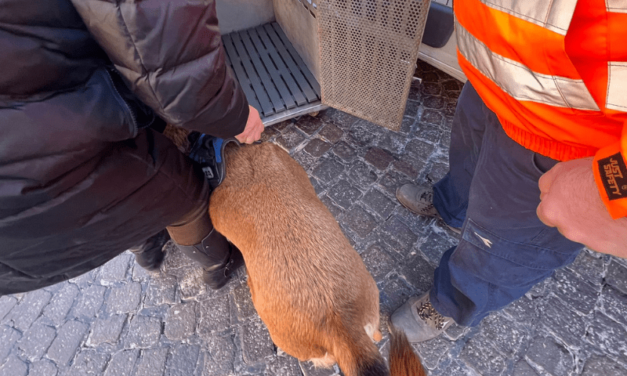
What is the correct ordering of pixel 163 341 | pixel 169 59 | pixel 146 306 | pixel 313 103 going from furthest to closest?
pixel 313 103 < pixel 146 306 < pixel 163 341 < pixel 169 59

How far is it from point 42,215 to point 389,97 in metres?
2.58

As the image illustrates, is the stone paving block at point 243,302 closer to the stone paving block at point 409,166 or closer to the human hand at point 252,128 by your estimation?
the human hand at point 252,128

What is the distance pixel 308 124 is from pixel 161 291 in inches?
88.5

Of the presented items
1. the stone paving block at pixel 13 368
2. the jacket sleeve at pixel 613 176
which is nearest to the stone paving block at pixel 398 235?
the jacket sleeve at pixel 613 176

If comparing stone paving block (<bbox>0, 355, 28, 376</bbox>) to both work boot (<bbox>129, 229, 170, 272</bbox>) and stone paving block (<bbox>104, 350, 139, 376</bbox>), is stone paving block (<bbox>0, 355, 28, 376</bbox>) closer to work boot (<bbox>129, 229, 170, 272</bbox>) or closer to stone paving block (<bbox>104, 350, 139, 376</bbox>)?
stone paving block (<bbox>104, 350, 139, 376</bbox>)

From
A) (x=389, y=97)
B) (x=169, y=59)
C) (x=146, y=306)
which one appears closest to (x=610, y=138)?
(x=169, y=59)

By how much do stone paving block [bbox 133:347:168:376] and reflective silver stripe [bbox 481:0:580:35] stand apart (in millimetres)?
2779

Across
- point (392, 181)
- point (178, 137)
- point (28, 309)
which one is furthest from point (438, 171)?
point (28, 309)

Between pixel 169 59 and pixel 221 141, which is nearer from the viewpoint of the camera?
pixel 169 59

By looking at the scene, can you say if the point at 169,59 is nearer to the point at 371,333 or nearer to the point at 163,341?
the point at 371,333

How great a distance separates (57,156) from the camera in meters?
1.04

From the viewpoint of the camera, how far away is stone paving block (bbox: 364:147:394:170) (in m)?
3.11

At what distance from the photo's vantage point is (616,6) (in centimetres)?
66

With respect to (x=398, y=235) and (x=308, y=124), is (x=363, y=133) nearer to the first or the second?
(x=308, y=124)
